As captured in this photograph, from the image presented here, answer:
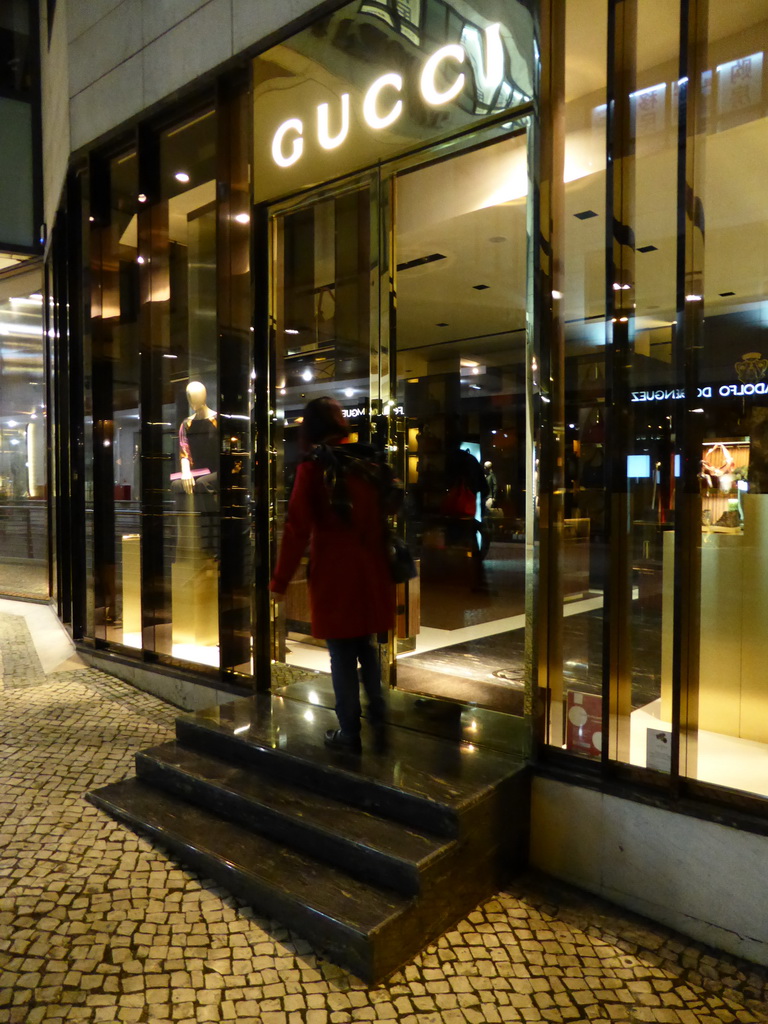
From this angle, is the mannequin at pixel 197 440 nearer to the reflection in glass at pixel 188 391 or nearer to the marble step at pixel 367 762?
the reflection in glass at pixel 188 391

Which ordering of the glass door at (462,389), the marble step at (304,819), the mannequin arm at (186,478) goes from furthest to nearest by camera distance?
the mannequin arm at (186,478) → the glass door at (462,389) → the marble step at (304,819)

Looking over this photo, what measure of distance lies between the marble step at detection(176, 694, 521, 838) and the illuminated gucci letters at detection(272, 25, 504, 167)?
343 centimetres

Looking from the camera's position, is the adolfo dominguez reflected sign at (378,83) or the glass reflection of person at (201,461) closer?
the adolfo dominguez reflected sign at (378,83)

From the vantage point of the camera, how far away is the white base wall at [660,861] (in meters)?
2.72

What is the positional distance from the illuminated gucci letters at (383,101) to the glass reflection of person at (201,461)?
1848 millimetres

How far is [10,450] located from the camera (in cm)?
1093

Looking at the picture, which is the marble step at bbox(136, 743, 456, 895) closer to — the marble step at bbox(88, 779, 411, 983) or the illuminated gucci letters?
the marble step at bbox(88, 779, 411, 983)

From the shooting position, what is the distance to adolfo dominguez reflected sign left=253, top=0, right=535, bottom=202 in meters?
3.58

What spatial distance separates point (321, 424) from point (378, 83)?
7.19 feet

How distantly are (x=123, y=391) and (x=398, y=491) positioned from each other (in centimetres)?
400

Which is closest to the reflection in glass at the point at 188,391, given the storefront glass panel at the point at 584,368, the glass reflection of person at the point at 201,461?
the glass reflection of person at the point at 201,461

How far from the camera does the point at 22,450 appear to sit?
35.3 feet

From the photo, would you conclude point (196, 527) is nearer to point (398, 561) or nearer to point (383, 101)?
point (398, 561)

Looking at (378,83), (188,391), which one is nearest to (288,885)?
(188,391)
